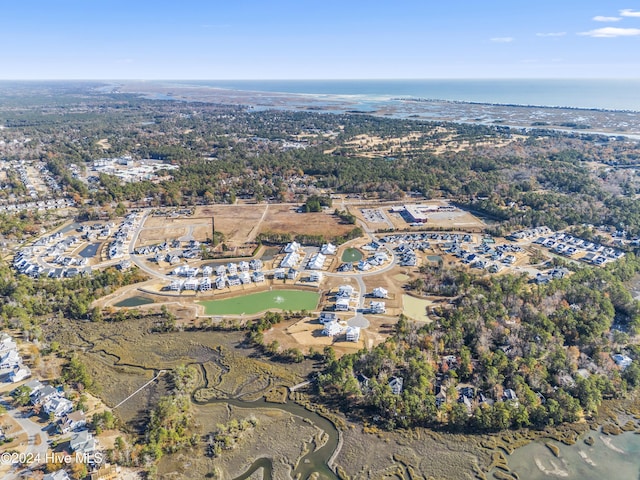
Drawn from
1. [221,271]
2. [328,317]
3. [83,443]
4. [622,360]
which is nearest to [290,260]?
[221,271]

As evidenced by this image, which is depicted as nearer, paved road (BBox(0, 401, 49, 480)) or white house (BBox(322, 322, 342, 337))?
paved road (BBox(0, 401, 49, 480))

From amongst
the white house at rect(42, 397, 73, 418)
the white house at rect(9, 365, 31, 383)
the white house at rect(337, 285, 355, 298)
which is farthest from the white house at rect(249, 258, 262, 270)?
the white house at rect(42, 397, 73, 418)

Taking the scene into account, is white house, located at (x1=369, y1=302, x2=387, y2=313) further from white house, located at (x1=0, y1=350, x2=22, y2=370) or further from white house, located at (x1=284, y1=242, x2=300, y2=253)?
white house, located at (x1=0, y1=350, x2=22, y2=370)

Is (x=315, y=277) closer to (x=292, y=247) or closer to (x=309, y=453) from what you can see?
(x=292, y=247)

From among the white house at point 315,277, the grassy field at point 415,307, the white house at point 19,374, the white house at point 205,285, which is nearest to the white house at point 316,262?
the white house at point 315,277

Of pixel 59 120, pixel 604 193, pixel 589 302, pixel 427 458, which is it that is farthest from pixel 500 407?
pixel 59 120
